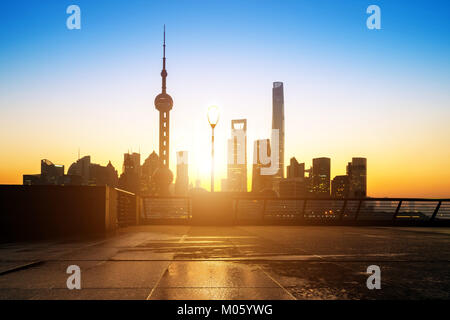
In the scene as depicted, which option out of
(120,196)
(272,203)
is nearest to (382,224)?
(272,203)

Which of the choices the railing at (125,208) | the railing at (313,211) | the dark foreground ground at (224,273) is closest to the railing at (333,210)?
the railing at (313,211)

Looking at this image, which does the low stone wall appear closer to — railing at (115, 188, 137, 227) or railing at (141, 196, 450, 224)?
railing at (115, 188, 137, 227)

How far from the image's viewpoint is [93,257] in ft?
21.4

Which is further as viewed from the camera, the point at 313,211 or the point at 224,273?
the point at 313,211

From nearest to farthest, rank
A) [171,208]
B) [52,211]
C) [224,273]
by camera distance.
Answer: [224,273] < [52,211] < [171,208]

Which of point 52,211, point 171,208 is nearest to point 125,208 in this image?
point 171,208

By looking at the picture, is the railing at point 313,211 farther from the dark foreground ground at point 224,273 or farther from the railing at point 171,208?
the dark foreground ground at point 224,273

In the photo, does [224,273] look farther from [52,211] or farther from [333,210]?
[333,210]

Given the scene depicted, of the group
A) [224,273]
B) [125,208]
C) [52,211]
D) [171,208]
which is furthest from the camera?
[171,208]

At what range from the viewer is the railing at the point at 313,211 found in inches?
765

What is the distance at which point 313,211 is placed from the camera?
19.5 meters

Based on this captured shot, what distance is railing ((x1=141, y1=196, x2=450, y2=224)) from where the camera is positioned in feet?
63.7

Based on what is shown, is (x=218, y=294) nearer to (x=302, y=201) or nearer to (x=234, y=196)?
(x=234, y=196)
